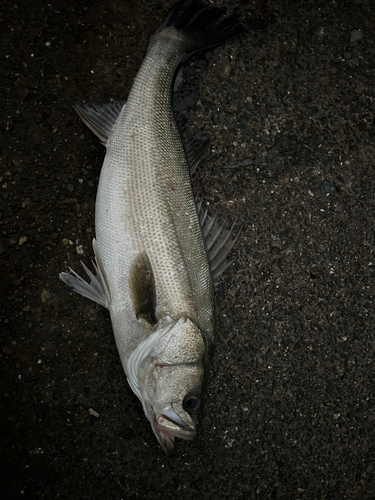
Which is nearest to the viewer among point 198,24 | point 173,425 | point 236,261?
point 173,425

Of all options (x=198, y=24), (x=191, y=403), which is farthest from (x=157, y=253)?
(x=198, y=24)

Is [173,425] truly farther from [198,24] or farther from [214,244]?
[198,24]

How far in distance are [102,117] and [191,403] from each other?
190 centimetres

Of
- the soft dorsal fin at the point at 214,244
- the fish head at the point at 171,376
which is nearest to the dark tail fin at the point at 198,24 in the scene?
the soft dorsal fin at the point at 214,244

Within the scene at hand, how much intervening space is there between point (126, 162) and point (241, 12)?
5.17ft

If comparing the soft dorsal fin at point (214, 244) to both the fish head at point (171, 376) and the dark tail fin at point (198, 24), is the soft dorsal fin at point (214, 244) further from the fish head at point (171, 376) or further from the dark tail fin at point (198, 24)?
the dark tail fin at point (198, 24)

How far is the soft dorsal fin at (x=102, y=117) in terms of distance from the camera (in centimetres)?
287

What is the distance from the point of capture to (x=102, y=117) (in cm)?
290

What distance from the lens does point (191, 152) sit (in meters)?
2.88

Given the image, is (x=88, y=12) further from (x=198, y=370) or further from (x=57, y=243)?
(x=198, y=370)

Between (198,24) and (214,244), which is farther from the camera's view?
(198,24)

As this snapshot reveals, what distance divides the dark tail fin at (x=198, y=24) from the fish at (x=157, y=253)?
0.36 feet

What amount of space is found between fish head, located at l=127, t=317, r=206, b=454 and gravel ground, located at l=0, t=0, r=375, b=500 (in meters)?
0.56

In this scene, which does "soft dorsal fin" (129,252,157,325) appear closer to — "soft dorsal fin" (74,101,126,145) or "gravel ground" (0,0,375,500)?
"gravel ground" (0,0,375,500)
